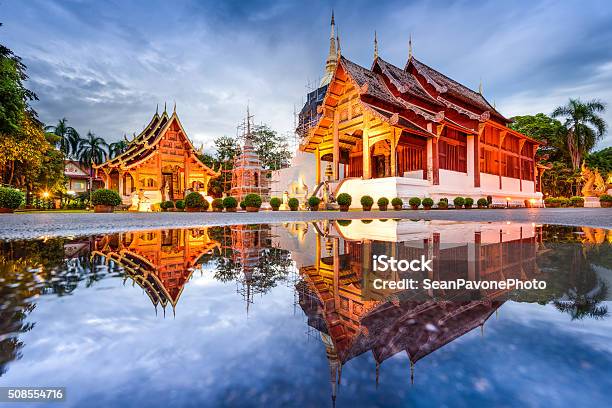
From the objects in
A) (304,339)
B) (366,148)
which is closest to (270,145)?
(366,148)

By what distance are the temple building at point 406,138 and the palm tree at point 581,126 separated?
1766 centimetres

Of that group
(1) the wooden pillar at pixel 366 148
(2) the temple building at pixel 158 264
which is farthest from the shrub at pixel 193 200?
(2) the temple building at pixel 158 264

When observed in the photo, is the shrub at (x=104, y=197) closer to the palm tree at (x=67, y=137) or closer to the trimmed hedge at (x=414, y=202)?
the trimmed hedge at (x=414, y=202)

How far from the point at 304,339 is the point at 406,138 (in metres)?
18.6

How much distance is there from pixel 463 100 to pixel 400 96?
6518 millimetres

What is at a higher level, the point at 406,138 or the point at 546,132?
the point at 546,132

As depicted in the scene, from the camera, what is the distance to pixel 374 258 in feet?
7.50

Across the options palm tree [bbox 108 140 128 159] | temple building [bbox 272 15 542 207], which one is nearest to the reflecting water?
temple building [bbox 272 15 542 207]

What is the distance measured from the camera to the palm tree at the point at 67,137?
45.3m

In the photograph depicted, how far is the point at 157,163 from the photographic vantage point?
24688 mm

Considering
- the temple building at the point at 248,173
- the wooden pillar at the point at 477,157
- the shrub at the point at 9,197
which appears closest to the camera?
the shrub at the point at 9,197

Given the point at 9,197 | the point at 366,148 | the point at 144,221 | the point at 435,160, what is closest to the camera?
the point at 144,221

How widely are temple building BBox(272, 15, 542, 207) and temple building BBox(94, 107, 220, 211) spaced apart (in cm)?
1043

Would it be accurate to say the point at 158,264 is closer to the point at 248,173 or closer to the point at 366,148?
the point at 366,148
